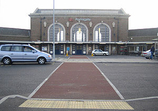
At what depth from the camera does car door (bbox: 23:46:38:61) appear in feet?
47.4

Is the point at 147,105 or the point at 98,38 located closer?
the point at 147,105

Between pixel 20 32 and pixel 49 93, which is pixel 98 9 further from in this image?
pixel 49 93

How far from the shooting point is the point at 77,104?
4.50 meters

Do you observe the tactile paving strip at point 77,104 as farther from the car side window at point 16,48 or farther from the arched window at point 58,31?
the arched window at point 58,31

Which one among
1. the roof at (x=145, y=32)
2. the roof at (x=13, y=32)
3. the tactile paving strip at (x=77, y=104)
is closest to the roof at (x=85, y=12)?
the roof at (x=13, y=32)

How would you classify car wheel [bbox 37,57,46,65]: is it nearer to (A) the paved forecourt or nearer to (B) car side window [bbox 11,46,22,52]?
(B) car side window [bbox 11,46,22,52]

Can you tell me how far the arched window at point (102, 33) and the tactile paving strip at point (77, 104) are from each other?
117ft

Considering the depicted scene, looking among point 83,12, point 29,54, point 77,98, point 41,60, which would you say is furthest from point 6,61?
point 83,12

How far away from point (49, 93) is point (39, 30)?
3606 cm

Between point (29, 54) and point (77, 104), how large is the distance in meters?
11.1

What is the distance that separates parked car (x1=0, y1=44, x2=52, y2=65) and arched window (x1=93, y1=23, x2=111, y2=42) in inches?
1045

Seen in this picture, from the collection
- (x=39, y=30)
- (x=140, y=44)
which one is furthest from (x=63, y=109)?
(x=39, y=30)

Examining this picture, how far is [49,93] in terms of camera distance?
5.63 meters

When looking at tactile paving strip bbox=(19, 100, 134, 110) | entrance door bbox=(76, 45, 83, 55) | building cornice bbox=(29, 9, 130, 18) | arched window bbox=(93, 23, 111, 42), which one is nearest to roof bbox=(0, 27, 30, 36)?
building cornice bbox=(29, 9, 130, 18)
